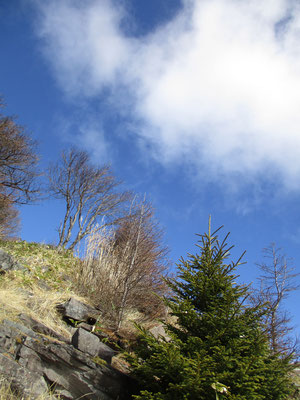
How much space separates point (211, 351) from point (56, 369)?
2394 millimetres

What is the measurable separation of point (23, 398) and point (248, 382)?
2923mm

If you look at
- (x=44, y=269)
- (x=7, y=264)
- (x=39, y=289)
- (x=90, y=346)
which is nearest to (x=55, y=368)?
(x=90, y=346)

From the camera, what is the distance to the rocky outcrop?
4.12m

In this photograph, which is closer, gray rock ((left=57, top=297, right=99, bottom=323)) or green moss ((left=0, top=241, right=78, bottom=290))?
gray rock ((left=57, top=297, right=99, bottom=323))

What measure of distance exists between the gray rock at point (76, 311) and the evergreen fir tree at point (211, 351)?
8.45ft

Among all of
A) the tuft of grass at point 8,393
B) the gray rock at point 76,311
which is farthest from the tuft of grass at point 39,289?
the tuft of grass at point 8,393

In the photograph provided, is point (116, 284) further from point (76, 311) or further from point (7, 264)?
point (7, 264)

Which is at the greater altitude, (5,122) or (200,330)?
(5,122)

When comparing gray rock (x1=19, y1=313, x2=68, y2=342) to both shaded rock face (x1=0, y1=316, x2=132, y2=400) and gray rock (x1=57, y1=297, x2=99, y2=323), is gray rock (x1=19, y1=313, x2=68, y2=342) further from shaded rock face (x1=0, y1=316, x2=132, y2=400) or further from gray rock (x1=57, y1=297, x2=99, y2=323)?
gray rock (x1=57, y1=297, x2=99, y2=323)

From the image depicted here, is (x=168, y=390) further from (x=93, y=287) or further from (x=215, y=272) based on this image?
(x=93, y=287)

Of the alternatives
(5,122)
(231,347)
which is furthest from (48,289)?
(5,122)

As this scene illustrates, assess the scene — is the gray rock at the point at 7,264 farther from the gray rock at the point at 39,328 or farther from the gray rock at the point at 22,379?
the gray rock at the point at 22,379

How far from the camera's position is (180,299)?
180 inches

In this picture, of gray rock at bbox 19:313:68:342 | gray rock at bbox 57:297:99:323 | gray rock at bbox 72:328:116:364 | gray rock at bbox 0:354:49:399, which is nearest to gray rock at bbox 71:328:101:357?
gray rock at bbox 72:328:116:364
